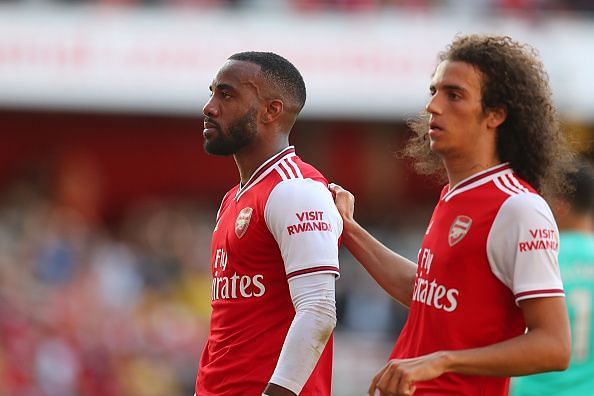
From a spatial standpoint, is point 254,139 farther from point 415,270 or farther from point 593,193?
point 593,193

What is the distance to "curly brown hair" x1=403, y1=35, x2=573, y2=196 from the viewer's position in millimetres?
4621

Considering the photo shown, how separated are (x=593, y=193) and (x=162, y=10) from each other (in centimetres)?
1162

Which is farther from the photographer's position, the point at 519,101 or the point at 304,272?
the point at 304,272

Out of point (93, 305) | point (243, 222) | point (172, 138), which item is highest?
point (172, 138)

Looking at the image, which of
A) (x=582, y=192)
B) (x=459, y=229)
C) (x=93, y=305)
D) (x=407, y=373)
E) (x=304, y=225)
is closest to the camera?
(x=407, y=373)

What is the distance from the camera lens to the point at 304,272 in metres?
4.75

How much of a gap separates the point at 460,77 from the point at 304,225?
0.81 m

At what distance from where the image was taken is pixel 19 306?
1180 centimetres

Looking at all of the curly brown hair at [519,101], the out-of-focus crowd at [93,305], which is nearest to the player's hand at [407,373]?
the curly brown hair at [519,101]

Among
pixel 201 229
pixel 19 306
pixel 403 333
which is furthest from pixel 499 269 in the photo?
pixel 201 229

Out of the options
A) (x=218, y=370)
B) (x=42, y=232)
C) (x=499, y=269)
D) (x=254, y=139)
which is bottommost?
(x=218, y=370)

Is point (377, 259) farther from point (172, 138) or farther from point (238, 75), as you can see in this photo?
point (172, 138)

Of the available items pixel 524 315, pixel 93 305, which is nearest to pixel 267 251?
pixel 524 315

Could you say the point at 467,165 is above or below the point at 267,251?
above
